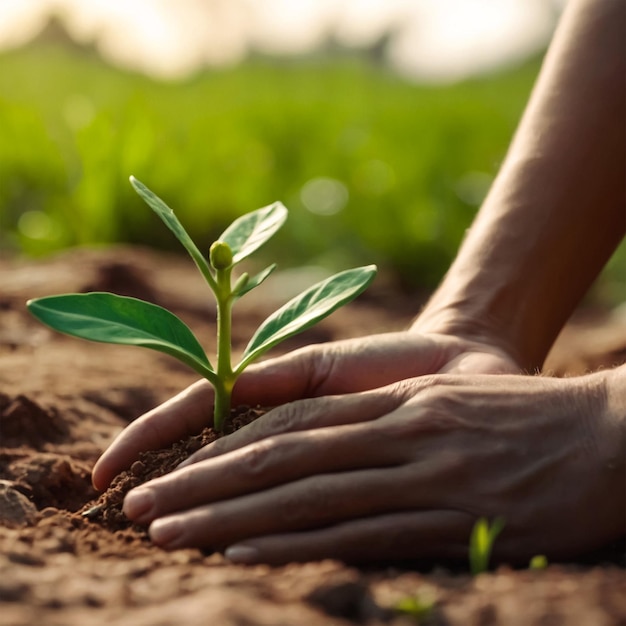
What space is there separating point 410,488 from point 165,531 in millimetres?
336

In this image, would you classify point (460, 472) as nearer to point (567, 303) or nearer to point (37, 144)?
point (567, 303)

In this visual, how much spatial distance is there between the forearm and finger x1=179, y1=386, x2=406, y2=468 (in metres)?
0.49

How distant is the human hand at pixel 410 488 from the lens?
3.91 feet

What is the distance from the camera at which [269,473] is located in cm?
122

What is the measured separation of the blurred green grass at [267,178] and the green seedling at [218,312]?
2.67m

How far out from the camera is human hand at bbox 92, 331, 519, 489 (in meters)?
1.46

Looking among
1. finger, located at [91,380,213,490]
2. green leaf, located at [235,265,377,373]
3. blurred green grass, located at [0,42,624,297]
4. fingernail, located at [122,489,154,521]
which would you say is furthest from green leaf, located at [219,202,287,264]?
blurred green grass, located at [0,42,624,297]

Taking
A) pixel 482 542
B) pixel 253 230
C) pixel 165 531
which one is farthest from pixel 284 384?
pixel 482 542

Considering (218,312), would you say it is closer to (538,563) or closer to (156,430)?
(156,430)

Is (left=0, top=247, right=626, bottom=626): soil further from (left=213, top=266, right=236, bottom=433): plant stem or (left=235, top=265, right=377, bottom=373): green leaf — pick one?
(left=235, top=265, right=377, bottom=373): green leaf

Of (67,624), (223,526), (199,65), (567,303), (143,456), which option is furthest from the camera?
(199,65)

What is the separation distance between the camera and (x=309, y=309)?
1.39 meters

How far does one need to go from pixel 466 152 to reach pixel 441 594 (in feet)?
14.8

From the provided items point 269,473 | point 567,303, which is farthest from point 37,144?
point 269,473
